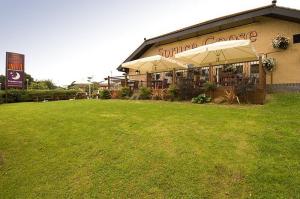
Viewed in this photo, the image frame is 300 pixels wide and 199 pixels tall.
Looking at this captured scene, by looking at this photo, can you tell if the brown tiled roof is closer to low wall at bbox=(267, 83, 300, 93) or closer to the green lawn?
low wall at bbox=(267, 83, 300, 93)

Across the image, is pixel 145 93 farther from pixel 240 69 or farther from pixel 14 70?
pixel 14 70

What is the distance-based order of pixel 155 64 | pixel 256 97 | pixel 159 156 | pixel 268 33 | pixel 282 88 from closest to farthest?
pixel 159 156 → pixel 256 97 → pixel 282 88 → pixel 268 33 → pixel 155 64

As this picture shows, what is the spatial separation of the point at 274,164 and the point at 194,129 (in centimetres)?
260

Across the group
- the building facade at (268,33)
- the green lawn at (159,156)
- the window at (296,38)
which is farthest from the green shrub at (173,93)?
the window at (296,38)

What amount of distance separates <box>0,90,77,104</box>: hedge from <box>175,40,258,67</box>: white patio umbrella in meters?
15.4

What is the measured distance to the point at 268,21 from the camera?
49.4ft

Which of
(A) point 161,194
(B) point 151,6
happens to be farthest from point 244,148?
(B) point 151,6

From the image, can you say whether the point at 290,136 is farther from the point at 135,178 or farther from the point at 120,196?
the point at 120,196

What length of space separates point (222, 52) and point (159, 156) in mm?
8479

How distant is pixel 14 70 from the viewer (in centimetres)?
2362

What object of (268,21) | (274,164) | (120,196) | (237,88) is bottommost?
(120,196)

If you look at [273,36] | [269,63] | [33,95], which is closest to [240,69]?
[269,63]

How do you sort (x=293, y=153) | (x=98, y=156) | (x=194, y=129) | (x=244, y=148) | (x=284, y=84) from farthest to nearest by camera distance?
1. (x=284, y=84)
2. (x=194, y=129)
3. (x=98, y=156)
4. (x=244, y=148)
5. (x=293, y=153)

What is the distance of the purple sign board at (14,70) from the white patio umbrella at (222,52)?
1658 cm
